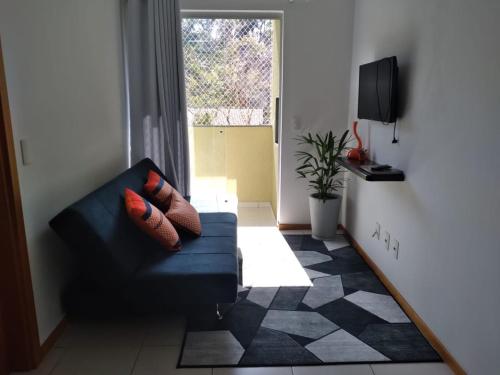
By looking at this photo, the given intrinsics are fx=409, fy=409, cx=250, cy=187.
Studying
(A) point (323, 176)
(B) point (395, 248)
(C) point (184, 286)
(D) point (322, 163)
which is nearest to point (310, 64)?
(D) point (322, 163)

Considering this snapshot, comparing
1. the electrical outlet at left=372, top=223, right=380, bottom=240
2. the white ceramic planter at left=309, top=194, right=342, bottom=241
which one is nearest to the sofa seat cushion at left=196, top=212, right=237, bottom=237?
the white ceramic planter at left=309, top=194, right=342, bottom=241

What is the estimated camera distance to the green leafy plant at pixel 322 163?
3.72m

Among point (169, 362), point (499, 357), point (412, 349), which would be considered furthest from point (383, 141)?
point (169, 362)

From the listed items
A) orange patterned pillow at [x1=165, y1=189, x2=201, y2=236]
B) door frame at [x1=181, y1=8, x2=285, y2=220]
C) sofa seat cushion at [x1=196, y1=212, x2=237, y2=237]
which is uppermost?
door frame at [x1=181, y1=8, x2=285, y2=220]

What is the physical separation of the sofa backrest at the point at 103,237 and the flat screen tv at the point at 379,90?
1.80 m

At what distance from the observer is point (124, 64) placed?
3.61 metres

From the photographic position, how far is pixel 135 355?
7.07 ft

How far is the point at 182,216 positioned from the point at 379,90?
1.61 meters

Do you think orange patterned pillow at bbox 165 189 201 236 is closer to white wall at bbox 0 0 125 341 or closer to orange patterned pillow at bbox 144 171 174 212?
orange patterned pillow at bbox 144 171 174 212

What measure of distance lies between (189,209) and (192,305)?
2.54 feet

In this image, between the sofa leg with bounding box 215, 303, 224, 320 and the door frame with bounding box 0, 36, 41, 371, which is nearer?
the door frame with bounding box 0, 36, 41, 371

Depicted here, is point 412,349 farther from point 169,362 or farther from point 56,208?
point 56,208

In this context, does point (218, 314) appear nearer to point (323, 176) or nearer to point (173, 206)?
point (173, 206)

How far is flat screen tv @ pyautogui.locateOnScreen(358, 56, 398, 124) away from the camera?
2.64 metres
